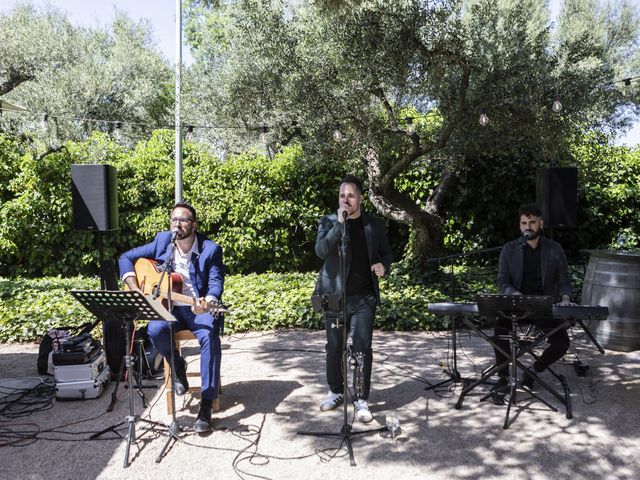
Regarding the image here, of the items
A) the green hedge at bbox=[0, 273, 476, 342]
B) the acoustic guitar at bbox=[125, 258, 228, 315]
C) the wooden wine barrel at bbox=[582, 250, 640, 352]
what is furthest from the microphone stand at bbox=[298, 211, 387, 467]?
the wooden wine barrel at bbox=[582, 250, 640, 352]

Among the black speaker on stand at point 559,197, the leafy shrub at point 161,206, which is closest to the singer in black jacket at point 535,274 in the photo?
the black speaker on stand at point 559,197

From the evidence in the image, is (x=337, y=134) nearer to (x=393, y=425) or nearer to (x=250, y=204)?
(x=250, y=204)

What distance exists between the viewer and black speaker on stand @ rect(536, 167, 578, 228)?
672cm

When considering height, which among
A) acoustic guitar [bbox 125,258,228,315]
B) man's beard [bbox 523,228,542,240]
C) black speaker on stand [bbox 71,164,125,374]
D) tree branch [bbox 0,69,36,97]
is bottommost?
acoustic guitar [bbox 125,258,228,315]

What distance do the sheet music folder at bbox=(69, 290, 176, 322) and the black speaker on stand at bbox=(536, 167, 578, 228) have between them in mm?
5069

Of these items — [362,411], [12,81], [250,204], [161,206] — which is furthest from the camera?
[12,81]

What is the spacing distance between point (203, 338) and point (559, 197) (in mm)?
4844

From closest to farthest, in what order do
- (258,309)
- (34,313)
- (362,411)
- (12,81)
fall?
(362,411), (34,313), (258,309), (12,81)

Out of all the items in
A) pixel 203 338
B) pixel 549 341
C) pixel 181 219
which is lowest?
pixel 549 341

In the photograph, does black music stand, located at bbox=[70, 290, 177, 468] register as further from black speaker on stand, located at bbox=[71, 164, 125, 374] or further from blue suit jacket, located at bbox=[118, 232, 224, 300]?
black speaker on stand, located at bbox=[71, 164, 125, 374]

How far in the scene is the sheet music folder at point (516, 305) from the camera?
12.4ft

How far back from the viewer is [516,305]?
386 centimetres

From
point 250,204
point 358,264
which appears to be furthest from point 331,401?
point 250,204

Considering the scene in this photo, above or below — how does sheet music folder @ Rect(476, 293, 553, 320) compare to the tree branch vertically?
below
